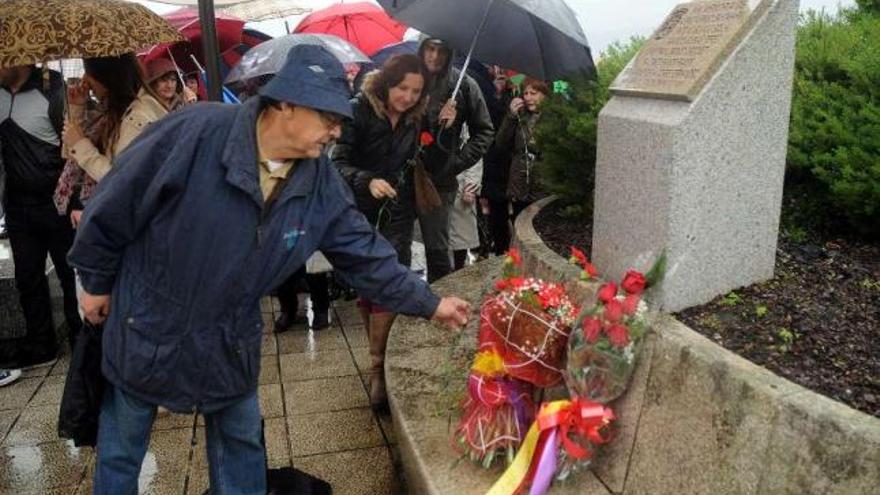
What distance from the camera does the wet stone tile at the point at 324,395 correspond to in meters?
4.09

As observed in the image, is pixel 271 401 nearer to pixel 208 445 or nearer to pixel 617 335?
pixel 208 445

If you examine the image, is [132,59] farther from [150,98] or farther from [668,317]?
[668,317]

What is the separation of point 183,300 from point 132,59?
6.07 ft

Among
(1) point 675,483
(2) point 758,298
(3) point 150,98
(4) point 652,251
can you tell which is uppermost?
(3) point 150,98

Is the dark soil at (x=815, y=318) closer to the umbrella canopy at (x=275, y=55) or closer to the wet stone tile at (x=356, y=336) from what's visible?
the wet stone tile at (x=356, y=336)

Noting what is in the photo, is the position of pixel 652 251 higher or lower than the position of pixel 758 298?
higher

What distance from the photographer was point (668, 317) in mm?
2576

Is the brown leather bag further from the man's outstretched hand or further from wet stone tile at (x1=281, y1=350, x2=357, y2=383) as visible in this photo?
the man's outstretched hand

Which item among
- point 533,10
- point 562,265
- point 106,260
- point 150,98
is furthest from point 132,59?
point 562,265

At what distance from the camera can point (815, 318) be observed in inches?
102

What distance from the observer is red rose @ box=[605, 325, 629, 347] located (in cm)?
233

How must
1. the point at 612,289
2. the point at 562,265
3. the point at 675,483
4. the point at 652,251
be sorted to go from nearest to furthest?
the point at 675,483 → the point at 612,289 → the point at 652,251 → the point at 562,265

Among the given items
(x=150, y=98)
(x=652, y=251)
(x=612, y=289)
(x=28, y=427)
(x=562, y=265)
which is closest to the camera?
(x=612, y=289)

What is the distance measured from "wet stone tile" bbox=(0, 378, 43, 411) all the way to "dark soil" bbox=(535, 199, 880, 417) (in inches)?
148
